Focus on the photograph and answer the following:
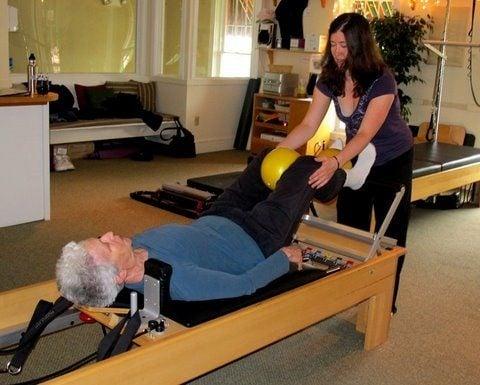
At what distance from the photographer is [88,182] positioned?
17.3ft

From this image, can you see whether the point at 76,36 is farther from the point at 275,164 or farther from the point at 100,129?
the point at 275,164

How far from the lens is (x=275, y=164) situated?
2469mm

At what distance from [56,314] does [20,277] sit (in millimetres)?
1437

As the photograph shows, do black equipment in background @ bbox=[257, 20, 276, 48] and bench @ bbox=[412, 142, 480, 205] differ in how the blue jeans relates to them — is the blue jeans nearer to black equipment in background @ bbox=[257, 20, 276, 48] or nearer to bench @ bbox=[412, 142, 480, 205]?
bench @ bbox=[412, 142, 480, 205]

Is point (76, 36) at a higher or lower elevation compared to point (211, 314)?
higher

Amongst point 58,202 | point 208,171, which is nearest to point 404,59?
point 208,171

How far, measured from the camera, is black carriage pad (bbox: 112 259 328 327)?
6.05 ft

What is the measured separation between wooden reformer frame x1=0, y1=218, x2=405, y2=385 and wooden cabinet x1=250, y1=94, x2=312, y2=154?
12.0ft

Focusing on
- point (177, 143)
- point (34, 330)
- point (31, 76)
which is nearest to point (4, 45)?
point (31, 76)

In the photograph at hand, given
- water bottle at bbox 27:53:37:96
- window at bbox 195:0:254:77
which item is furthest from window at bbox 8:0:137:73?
water bottle at bbox 27:53:37:96

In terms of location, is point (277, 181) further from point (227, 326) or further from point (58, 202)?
point (58, 202)

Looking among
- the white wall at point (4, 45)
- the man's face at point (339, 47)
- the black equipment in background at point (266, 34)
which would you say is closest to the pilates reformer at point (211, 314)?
the man's face at point (339, 47)

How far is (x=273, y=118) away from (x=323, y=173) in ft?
14.0

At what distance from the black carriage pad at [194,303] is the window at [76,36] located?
4.55 metres
